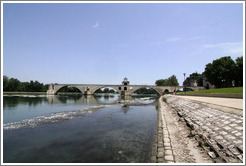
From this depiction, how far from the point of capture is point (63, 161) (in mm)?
5926

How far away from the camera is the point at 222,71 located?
188ft

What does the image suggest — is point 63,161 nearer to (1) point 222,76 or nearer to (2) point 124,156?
(2) point 124,156

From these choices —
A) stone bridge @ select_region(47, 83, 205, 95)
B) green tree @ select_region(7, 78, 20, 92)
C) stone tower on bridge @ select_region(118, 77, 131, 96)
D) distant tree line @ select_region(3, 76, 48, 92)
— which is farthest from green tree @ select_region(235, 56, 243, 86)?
green tree @ select_region(7, 78, 20, 92)

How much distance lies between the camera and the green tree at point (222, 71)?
2254 inches

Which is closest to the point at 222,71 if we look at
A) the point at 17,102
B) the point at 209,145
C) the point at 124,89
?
the point at 124,89

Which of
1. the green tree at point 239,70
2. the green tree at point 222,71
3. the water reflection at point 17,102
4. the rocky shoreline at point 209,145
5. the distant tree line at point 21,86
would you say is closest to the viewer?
the rocky shoreline at point 209,145

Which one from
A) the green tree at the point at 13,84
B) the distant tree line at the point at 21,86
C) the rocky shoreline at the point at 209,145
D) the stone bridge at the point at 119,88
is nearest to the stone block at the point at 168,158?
the rocky shoreline at the point at 209,145

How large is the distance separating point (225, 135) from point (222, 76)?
6298 cm

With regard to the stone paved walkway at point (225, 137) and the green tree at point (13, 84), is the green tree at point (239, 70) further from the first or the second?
the green tree at point (13, 84)

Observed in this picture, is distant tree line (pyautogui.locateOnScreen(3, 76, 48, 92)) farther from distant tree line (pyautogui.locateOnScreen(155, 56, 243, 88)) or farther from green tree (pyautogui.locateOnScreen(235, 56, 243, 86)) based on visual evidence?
green tree (pyautogui.locateOnScreen(235, 56, 243, 86))

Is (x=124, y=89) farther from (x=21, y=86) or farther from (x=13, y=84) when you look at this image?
(x=13, y=84)

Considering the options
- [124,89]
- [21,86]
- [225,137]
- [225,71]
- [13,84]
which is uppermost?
[225,71]

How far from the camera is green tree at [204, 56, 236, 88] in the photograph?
188 ft

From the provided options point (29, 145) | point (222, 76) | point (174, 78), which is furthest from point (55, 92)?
point (29, 145)
